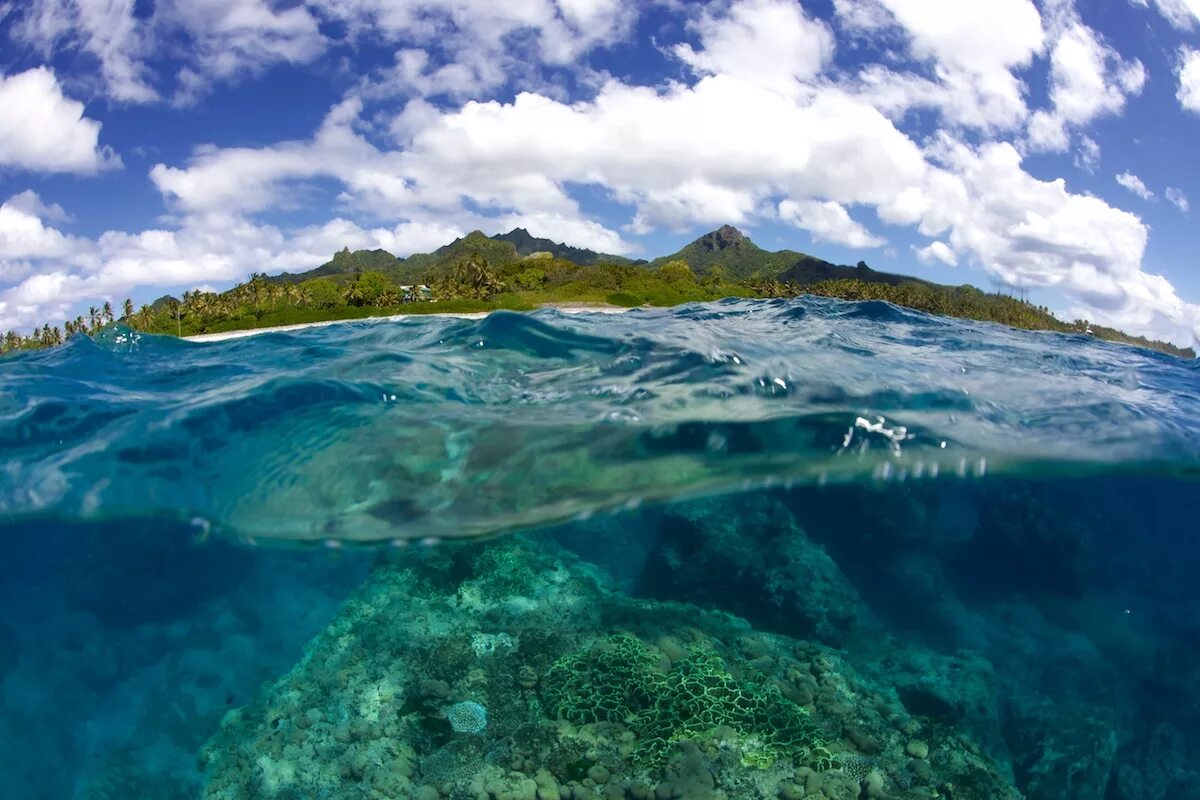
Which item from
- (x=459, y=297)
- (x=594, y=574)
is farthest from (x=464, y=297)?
(x=594, y=574)

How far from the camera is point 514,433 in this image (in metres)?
7.87

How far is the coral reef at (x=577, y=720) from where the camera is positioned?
6926mm

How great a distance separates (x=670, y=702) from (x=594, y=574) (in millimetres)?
3360

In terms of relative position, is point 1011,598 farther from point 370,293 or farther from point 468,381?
point 370,293

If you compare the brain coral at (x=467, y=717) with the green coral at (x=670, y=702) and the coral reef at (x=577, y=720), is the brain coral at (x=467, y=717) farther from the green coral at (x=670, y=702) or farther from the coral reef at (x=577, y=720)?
the green coral at (x=670, y=702)

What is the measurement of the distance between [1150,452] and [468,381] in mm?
8991

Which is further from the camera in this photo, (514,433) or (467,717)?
(514,433)

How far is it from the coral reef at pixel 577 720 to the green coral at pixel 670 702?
15 mm

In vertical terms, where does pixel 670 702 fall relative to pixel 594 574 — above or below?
below

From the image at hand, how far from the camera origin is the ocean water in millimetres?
7574

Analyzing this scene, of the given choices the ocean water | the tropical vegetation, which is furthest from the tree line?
the ocean water

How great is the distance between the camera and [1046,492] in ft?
→ 34.9

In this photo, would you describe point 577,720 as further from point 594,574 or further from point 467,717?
point 594,574

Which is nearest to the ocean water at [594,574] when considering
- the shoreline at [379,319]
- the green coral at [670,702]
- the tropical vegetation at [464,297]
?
the green coral at [670,702]
